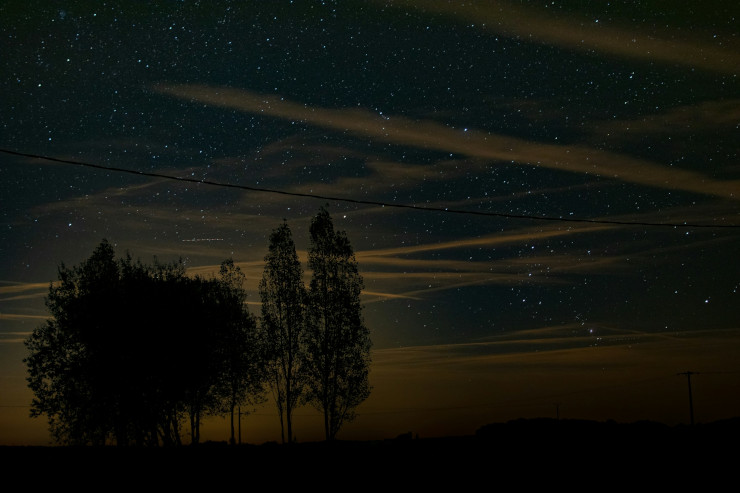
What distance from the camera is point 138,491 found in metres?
13.1

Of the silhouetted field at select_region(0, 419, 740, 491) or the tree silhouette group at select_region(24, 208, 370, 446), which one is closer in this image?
the silhouetted field at select_region(0, 419, 740, 491)

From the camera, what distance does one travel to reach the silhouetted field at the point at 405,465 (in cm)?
1389

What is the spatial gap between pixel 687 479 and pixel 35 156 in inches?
632

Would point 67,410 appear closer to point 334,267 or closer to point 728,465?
point 334,267

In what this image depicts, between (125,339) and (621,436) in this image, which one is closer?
(621,436)

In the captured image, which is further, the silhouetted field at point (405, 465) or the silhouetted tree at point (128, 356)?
the silhouetted tree at point (128, 356)

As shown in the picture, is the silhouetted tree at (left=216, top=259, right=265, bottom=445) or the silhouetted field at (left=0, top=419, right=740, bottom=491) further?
the silhouetted tree at (left=216, top=259, right=265, bottom=445)

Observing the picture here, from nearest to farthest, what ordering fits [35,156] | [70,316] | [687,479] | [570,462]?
[687,479], [570,462], [35,156], [70,316]

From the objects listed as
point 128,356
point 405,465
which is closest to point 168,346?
point 128,356

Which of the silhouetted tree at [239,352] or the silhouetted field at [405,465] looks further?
the silhouetted tree at [239,352]

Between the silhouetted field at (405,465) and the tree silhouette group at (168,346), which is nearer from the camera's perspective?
the silhouetted field at (405,465)

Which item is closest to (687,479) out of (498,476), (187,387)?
(498,476)

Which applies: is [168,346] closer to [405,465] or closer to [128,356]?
[128,356]

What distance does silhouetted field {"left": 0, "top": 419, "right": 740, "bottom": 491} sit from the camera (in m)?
13.9
